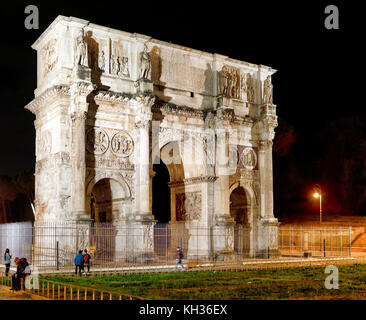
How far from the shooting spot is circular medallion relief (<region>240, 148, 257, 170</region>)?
2786cm

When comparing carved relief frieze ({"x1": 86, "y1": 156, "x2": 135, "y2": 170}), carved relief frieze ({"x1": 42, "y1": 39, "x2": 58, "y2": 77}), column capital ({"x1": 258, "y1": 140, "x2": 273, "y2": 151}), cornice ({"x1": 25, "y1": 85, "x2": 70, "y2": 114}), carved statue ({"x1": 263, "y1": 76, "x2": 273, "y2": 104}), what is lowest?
carved relief frieze ({"x1": 86, "y1": 156, "x2": 135, "y2": 170})

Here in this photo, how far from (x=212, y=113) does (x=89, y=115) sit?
6.46m

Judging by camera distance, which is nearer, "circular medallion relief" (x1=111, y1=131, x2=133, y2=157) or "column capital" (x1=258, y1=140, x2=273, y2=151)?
"circular medallion relief" (x1=111, y1=131, x2=133, y2=157)

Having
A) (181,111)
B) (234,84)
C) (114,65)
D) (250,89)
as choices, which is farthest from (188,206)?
(114,65)

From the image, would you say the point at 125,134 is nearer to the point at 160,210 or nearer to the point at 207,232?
the point at 207,232

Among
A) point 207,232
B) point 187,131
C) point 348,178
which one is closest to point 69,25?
point 187,131

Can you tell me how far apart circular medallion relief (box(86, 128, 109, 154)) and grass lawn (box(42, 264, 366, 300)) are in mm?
6631

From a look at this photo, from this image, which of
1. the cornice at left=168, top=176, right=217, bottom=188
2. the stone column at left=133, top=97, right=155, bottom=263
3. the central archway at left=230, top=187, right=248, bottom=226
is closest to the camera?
the stone column at left=133, top=97, right=155, bottom=263

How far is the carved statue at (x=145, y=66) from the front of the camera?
23.7m

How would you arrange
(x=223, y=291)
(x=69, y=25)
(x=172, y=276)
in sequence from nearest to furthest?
1. (x=223, y=291)
2. (x=172, y=276)
3. (x=69, y=25)

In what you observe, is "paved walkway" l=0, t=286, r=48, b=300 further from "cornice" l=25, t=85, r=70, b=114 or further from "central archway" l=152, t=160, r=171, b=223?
"central archway" l=152, t=160, r=171, b=223

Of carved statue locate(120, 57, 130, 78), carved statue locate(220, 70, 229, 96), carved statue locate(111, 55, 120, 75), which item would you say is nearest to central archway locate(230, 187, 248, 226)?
carved statue locate(220, 70, 229, 96)

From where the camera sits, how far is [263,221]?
27.4 m

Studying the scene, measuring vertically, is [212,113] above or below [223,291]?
above
